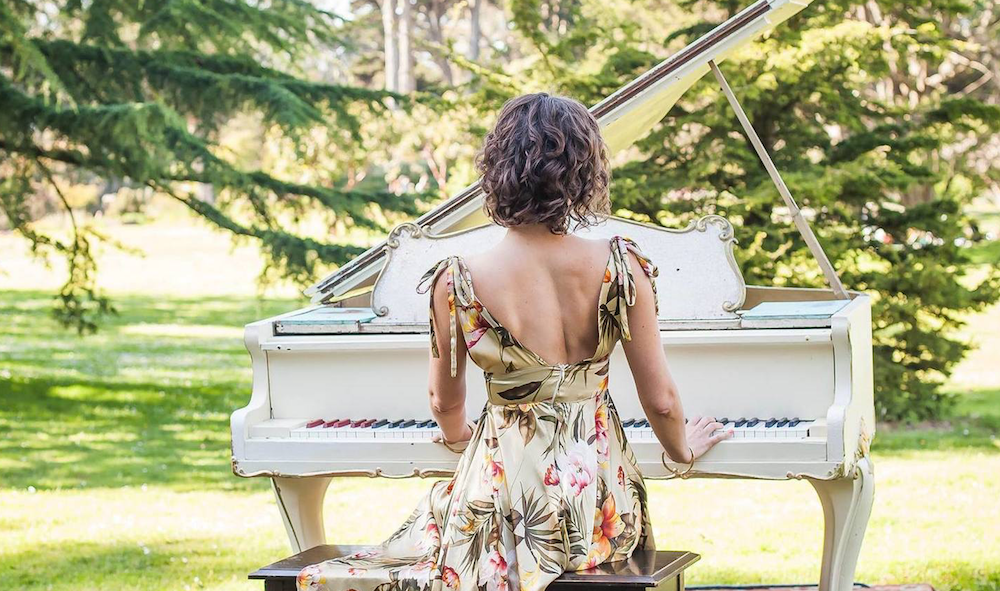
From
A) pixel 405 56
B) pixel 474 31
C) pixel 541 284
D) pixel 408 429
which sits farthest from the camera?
pixel 474 31

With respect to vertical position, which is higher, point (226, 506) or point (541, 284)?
point (541, 284)

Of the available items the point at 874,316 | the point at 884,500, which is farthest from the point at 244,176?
the point at 884,500

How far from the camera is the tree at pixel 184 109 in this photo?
38.3 ft

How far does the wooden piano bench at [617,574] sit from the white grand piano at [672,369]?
54 centimetres

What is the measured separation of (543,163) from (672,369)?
4.80ft

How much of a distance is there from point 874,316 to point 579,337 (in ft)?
26.1

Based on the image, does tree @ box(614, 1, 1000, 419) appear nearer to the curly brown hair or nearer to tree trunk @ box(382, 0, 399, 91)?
the curly brown hair

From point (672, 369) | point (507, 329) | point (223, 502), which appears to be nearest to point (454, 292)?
point (507, 329)

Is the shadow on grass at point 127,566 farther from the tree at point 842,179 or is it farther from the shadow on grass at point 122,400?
the tree at point 842,179

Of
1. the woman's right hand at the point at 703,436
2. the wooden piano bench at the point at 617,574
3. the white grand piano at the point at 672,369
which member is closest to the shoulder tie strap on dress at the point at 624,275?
the wooden piano bench at the point at 617,574

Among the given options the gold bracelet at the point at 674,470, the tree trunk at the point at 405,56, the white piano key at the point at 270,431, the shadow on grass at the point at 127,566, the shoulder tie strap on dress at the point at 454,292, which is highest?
the tree trunk at the point at 405,56

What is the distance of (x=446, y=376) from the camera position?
3.48 m

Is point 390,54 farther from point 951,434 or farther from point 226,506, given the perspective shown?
point 226,506

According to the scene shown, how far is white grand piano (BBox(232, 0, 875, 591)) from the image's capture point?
4203 millimetres
